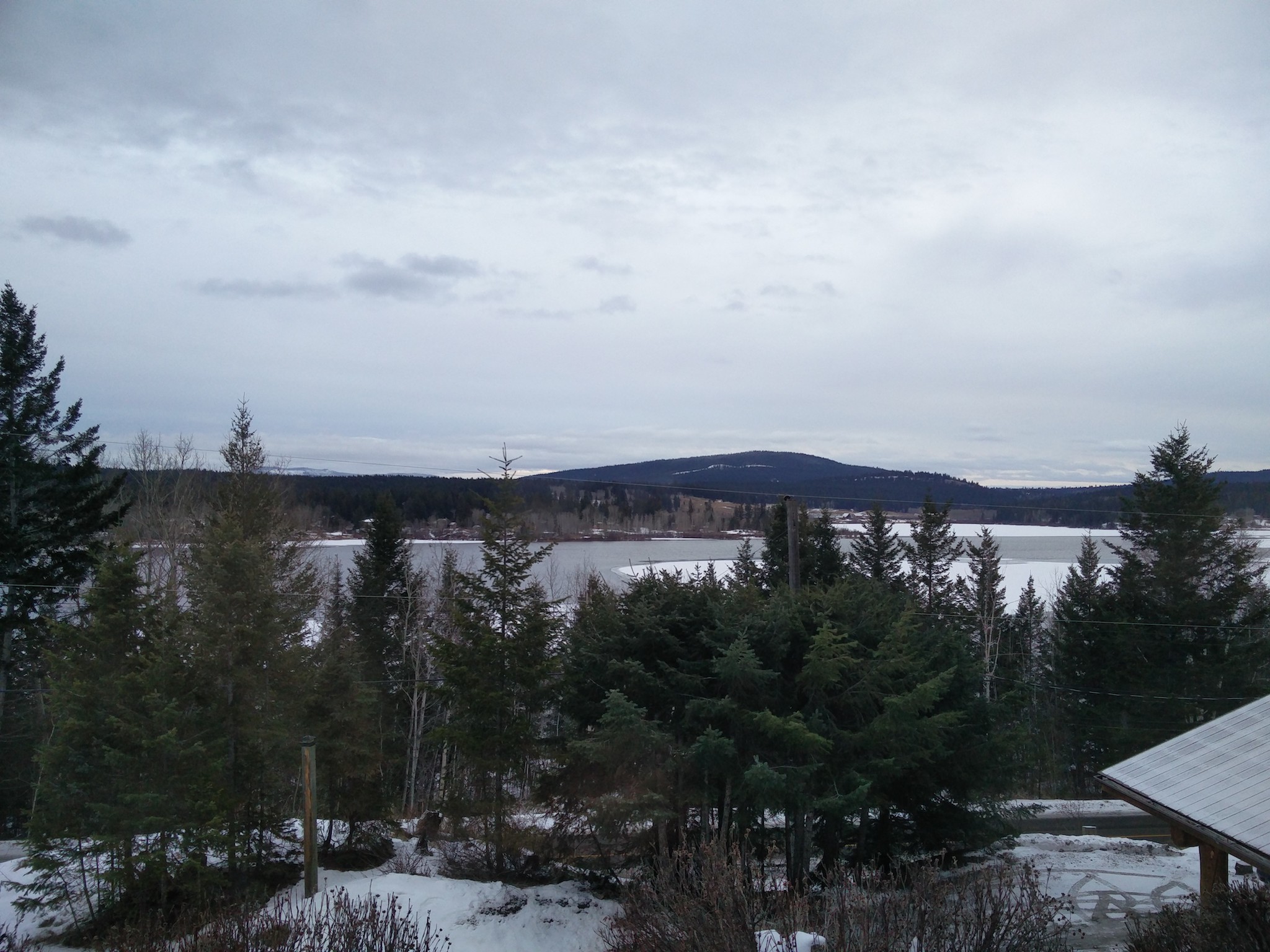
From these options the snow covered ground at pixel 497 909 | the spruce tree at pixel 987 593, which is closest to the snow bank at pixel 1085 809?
the spruce tree at pixel 987 593

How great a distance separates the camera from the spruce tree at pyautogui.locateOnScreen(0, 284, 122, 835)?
736 inches

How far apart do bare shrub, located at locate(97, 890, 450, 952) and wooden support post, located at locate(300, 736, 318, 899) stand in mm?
5305

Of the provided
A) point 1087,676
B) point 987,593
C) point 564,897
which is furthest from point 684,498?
point 564,897

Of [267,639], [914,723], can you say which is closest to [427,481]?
[267,639]

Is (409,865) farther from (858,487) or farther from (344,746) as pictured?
(858,487)

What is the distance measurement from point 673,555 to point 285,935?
1539 inches

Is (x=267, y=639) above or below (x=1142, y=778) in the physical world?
above

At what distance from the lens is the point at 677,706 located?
12.1 metres

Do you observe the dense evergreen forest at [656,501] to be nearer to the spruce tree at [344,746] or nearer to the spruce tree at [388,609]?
the spruce tree at [388,609]

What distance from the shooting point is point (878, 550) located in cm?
3247

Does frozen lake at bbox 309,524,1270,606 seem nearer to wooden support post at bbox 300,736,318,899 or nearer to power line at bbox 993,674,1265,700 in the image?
power line at bbox 993,674,1265,700

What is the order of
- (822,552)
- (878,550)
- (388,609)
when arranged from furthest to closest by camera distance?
(878,550)
(388,609)
(822,552)

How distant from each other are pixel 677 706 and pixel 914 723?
3517 mm

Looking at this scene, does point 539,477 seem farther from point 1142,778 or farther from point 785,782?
point 1142,778
